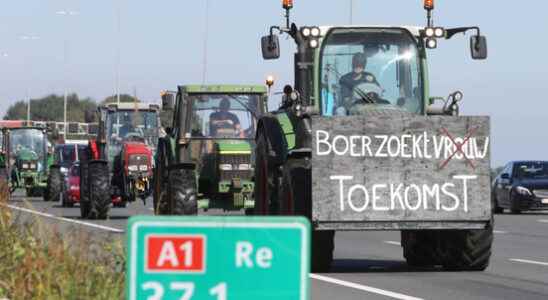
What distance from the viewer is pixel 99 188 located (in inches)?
1313

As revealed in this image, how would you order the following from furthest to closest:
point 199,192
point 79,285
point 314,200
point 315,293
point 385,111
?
point 199,192 → point 385,111 → point 314,200 → point 315,293 → point 79,285

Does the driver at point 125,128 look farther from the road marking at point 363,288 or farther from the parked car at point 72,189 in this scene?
the road marking at point 363,288

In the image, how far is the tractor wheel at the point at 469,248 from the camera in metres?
18.0

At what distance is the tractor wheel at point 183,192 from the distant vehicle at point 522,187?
1690 centimetres

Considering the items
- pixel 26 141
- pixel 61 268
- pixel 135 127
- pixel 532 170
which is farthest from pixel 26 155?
pixel 61 268

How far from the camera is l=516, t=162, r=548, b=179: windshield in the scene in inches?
1683

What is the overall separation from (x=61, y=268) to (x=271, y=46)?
7.74 meters

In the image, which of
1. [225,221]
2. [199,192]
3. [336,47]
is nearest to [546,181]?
[199,192]

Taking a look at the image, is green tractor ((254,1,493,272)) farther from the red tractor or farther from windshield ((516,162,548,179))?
windshield ((516,162,548,179))

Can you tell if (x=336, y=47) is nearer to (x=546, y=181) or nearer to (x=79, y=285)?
(x=79, y=285)

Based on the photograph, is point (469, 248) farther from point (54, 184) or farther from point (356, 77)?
point (54, 184)

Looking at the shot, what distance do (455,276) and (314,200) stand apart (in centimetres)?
177

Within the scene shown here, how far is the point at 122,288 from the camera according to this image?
33.7 feet

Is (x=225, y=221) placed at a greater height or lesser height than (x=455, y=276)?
greater
